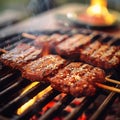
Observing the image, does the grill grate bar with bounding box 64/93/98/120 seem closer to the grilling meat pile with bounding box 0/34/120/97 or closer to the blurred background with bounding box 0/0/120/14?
the grilling meat pile with bounding box 0/34/120/97

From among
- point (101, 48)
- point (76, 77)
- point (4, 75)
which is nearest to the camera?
point (76, 77)

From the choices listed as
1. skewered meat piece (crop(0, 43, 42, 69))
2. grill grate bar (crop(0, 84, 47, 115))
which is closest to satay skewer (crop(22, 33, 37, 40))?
skewered meat piece (crop(0, 43, 42, 69))

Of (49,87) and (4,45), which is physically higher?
(4,45)

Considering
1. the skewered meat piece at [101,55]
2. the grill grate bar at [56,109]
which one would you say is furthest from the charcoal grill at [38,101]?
the skewered meat piece at [101,55]

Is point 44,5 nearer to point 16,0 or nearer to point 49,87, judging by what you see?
point 16,0

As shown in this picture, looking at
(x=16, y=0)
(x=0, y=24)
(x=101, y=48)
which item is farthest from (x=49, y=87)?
(x=16, y=0)

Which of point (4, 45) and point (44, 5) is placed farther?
point (44, 5)

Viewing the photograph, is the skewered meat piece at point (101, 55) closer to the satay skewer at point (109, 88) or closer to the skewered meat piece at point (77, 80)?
the skewered meat piece at point (77, 80)
